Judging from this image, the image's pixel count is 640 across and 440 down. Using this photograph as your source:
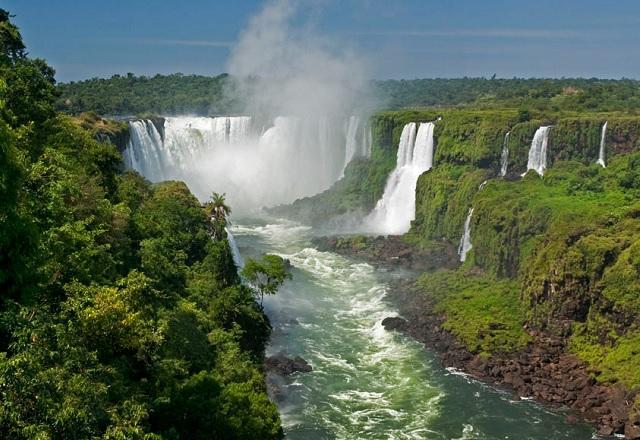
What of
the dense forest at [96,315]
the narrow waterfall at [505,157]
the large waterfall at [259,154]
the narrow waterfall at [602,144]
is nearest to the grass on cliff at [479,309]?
the dense forest at [96,315]

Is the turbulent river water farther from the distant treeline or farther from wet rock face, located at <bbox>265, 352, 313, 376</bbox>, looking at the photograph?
the distant treeline

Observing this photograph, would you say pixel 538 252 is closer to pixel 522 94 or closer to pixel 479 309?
pixel 479 309

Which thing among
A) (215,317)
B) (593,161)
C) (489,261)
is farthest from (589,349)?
(593,161)

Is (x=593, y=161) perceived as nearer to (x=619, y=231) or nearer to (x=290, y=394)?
(x=619, y=231)

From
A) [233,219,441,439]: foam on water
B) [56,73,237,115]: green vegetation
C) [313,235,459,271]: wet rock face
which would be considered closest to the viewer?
[233,219,441,439]: foam on water

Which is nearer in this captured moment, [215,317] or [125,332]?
[125,332]

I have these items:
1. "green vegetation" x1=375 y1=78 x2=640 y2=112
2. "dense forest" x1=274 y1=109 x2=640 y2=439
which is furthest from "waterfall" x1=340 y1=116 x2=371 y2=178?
"green vegetation" x1=375 y1=78 x2=640 y2=112
